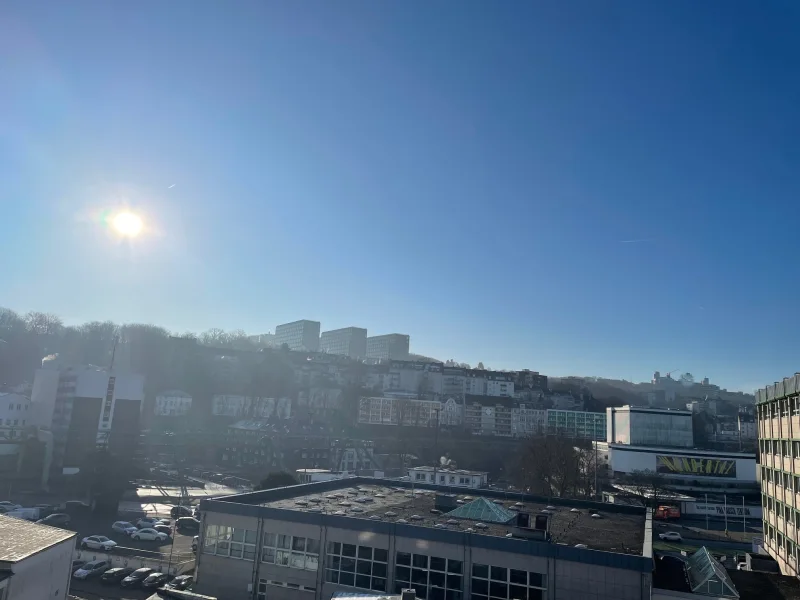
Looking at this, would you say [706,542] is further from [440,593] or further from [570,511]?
[440,593]

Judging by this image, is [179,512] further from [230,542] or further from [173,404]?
[173,404]

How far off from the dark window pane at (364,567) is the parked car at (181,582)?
19.5ft

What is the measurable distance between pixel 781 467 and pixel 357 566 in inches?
611

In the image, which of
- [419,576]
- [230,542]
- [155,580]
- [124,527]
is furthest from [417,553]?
[124,527]

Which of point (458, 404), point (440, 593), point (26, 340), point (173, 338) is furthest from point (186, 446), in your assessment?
point (440, 593)

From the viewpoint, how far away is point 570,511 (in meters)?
18.5

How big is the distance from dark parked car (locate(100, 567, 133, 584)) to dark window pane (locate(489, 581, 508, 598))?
538 inches

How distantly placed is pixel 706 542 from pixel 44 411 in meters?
46.7

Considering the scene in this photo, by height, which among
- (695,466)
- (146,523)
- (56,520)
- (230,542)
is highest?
(695,466)

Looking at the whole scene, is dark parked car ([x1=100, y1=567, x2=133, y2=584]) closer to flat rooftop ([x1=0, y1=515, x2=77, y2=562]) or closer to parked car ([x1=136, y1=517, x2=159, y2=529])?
flat rooftop ([x1=0, y1=515, x2=77, y2=562])

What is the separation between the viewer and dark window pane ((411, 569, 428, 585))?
41.8 feet

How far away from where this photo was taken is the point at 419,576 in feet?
41.9

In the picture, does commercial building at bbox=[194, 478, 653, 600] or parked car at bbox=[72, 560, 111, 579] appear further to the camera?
parked car at bbox=[72, 560, 111, 579]

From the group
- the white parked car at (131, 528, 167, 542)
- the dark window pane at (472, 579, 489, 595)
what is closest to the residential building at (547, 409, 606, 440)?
the white parked car at (131, 528, 167, 542)
